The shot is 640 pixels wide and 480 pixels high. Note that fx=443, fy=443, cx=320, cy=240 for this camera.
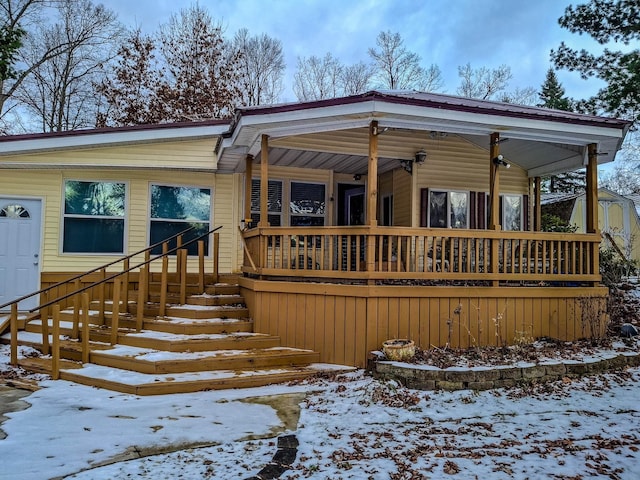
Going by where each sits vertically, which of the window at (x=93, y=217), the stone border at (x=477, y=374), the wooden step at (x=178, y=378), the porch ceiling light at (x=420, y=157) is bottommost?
the wooden step at (x=178, y=378)

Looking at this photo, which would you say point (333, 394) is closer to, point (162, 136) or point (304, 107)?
point (304, 107)

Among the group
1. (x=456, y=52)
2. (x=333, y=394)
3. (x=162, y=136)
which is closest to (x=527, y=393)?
(x=333, y=394)

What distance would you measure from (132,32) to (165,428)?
20.7 meters

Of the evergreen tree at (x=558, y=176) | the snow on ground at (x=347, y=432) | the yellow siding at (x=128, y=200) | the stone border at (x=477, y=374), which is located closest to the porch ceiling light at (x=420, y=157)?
the yellow siding at (x=128, y=200)

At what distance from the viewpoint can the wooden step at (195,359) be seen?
5.46 meters

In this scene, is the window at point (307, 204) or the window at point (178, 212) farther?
the window at point (307, 204)

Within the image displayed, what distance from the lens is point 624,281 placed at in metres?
10.9

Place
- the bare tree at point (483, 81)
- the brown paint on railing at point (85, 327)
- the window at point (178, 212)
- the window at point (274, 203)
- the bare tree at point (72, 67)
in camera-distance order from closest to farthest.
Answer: the brown paint on railing at point (85, 327), the window at point (178, 212), the window at point (274, 203), the bare tree at point (72, 67), the bare tree at point (483, 81)

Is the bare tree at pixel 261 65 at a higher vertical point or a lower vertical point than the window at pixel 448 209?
higher

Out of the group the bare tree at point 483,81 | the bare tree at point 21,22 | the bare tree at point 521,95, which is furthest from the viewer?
the bare tree at point 521,95

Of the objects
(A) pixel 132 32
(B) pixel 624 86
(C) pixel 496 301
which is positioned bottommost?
(C) pixel 496 301

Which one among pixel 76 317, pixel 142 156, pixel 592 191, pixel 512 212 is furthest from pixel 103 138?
pixel 512 212

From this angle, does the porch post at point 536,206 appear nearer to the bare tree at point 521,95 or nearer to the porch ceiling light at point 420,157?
the porch ceiling light at point 420,157

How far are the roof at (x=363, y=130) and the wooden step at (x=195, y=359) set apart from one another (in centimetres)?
327
